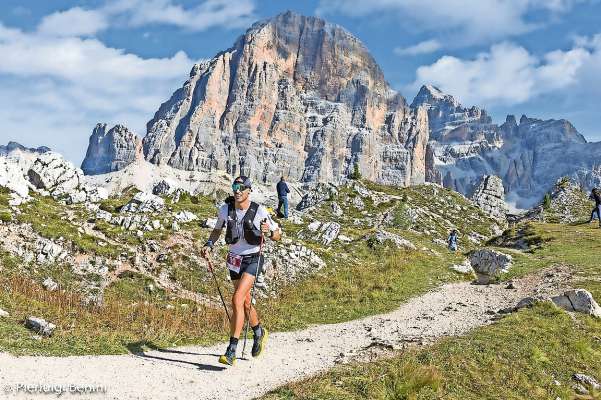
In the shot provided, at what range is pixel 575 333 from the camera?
1488 cm

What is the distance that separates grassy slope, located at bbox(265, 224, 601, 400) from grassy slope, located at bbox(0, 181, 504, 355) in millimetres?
5175

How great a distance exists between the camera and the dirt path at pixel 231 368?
8.97m

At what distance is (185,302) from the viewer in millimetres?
20016

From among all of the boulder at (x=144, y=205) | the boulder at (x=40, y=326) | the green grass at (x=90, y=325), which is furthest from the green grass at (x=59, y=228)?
Answer: the boulder at (x=40, y=326)

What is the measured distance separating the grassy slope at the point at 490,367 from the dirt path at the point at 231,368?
1.02 metres

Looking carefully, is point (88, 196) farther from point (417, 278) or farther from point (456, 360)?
point (456, 360)

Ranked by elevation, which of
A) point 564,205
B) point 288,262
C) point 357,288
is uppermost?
point 564,205

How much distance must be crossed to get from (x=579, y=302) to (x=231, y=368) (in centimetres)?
1362

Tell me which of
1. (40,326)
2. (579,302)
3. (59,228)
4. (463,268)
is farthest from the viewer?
(463,268)

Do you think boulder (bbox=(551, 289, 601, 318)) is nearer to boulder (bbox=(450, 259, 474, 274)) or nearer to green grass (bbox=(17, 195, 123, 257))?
boulder (bbox=(450, 259, 474, 274))

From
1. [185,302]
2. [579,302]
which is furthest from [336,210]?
[579,302]

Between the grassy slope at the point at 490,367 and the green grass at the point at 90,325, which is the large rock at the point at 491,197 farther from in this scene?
the green grass at the point at 90,325

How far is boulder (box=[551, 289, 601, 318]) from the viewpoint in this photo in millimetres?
17172

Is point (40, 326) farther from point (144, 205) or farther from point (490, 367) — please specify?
point (144, 205)
